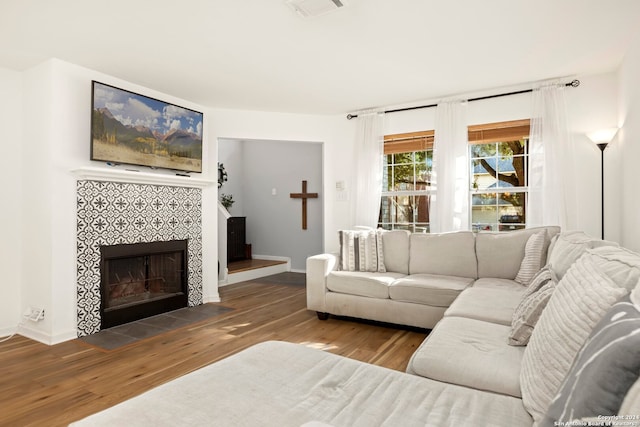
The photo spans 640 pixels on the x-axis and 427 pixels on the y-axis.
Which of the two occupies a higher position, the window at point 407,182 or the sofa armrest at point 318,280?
the window at point 407,182

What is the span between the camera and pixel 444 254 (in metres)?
3.60

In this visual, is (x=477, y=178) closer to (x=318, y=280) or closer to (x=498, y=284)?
(x=498, y=284)

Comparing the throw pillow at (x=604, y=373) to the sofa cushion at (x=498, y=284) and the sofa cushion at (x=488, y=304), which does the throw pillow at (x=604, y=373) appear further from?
the sofa cushion at (x=498, y=284)

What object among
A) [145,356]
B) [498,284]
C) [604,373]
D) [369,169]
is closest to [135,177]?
[145,356]

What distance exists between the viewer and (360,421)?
1.02m

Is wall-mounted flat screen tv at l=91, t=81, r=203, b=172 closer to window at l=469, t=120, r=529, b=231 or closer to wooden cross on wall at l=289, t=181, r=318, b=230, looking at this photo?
wooden cross on wall at l=289, t=181, r=318, b=230

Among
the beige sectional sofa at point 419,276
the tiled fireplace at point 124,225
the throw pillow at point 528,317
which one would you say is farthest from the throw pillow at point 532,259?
the tiled fireplace at point 124,225

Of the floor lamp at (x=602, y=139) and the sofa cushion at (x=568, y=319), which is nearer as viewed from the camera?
the sofa cushion at (x=568, y=319)

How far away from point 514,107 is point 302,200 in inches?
145

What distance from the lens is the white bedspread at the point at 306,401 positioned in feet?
3.35

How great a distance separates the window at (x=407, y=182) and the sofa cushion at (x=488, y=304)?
5.89 ft

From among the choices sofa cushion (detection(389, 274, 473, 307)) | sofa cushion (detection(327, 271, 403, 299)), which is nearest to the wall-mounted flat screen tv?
sofa cushion (detection(327, 271, 403, 299))

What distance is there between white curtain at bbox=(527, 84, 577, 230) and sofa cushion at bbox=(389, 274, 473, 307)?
3.66ft

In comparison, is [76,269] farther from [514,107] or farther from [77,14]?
[514,107]
